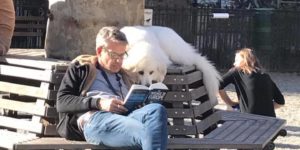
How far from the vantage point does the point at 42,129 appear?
19.0 feet

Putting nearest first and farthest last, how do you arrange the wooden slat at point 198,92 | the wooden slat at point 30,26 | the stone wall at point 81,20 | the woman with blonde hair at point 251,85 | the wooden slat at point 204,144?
1. the wooden slat at point 204,144
2. the wooden slat at point 198,92
3. the stone wall at point 81,20
4. the woman with blonde hair at point 251,85
5. the wooden slat at point 30,26

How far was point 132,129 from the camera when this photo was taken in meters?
5.23

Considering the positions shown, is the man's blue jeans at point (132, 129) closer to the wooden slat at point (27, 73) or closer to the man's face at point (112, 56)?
the man's face at point (112, 56)

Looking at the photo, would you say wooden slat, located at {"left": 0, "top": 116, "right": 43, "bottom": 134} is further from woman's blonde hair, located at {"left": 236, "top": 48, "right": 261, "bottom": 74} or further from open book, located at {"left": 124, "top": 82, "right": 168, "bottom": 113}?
woman's blonde hair, located at {"left": 236, "top": 48, "right": 261, "bottom": 74}

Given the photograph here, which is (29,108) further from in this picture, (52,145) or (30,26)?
(30,26)

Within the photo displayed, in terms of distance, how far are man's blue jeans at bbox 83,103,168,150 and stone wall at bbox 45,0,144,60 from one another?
127 centimetres

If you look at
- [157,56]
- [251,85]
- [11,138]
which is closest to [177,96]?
[157,56]

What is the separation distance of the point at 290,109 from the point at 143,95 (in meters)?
7.20

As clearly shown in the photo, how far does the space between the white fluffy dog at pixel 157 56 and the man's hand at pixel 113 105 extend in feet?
1.58

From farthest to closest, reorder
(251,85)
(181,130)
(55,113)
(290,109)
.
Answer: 1. (290,109)
2. (251,85)
3. (181,130)
4. (55,113)

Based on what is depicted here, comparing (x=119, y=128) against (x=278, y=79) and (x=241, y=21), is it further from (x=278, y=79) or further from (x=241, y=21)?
(x=241, y=21)

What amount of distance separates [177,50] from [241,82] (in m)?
2.01

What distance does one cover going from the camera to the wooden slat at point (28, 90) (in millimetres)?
5793

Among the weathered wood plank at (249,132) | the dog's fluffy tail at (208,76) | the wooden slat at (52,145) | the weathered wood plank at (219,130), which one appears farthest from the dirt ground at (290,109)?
the wooden slat at (52,145)
